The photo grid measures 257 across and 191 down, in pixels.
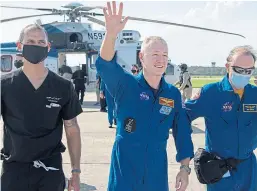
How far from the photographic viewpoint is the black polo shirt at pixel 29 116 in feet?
9.58

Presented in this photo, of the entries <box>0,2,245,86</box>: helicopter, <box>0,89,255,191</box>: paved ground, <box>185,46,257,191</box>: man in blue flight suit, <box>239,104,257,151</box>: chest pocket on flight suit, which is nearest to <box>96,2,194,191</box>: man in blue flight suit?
<box>185,46,257,191</box>: man in blue flight suit

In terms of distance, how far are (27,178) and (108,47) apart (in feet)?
3.57

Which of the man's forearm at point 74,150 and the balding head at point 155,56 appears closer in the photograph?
the balding head at point 155,56

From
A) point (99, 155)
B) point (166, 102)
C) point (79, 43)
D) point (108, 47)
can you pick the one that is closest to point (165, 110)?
point (166, 102)

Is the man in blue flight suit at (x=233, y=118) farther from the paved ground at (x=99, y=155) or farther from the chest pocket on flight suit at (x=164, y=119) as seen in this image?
the paved ground at (x=99, y=155)

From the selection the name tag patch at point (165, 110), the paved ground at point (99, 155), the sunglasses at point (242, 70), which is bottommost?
the paved ground at point (99, 155)

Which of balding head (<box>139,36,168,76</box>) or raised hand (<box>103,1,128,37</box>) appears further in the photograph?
balding head (<box>139,36,168,76</box>)

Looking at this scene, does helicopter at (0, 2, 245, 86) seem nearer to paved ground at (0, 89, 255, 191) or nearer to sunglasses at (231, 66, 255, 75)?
paved ground at (0, 89, 255, 191)

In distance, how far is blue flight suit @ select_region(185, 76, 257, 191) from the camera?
342 centimetres

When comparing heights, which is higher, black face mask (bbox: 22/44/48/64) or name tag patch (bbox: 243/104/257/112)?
black face mask (bbox: 22/44/48/64)

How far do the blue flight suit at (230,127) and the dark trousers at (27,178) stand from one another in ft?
4.24

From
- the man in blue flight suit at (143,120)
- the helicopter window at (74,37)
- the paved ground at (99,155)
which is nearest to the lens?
the man in blue flight suit at (143,120)

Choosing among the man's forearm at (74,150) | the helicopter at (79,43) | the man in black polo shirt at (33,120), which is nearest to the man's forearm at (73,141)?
the man's forearm at (74,150)

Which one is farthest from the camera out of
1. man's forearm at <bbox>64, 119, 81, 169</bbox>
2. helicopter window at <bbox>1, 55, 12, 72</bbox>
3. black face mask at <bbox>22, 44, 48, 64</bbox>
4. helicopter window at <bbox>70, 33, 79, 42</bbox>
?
helicopter window at <bbox>70, 33, 79, 42</bbox>
